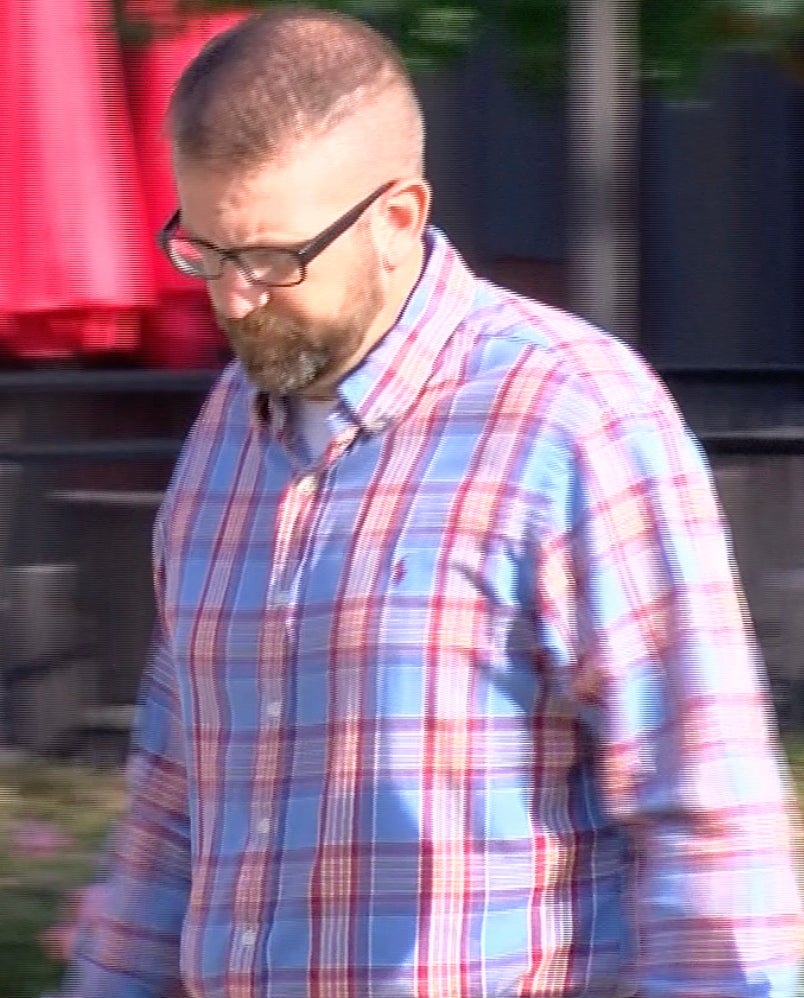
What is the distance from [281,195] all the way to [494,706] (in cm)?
51

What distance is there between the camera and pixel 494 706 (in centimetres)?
179

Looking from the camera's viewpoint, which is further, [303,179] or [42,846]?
[42,846]

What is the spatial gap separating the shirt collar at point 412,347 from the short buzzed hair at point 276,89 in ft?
0.36

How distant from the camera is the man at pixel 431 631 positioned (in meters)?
1.75

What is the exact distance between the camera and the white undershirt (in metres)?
1.95

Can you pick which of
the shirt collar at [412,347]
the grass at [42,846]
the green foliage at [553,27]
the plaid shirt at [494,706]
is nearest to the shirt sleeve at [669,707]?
the plaid shirt at [494,706]

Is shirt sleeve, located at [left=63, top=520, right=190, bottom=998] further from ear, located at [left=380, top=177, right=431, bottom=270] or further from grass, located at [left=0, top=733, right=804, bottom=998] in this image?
grass, located at [left=0, top=733, right=804, bottom=998]

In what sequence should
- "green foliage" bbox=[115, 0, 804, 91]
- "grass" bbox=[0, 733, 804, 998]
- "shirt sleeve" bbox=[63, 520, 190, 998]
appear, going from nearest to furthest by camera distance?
"shirt sleeve" bbox=[63, 520, 190, 998] → "green foliage" bbox=[115, 0, 804, 91] → "grass" bbox=[0, 733, 804, 998]

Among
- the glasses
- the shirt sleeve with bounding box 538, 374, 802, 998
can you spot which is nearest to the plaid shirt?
the shirt sleeve with bounding box 538, 374, 802, 998

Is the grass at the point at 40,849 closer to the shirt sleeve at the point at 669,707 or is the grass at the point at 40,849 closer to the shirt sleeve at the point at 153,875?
the shirt sleeve at the point at 153,875

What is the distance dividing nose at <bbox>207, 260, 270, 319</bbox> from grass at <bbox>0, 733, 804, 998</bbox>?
2.22m

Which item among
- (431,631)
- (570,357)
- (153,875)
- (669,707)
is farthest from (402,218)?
(153,875)

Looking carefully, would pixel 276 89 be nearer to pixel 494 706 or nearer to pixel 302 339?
pixel 302 339

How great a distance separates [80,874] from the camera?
13.4 ft
